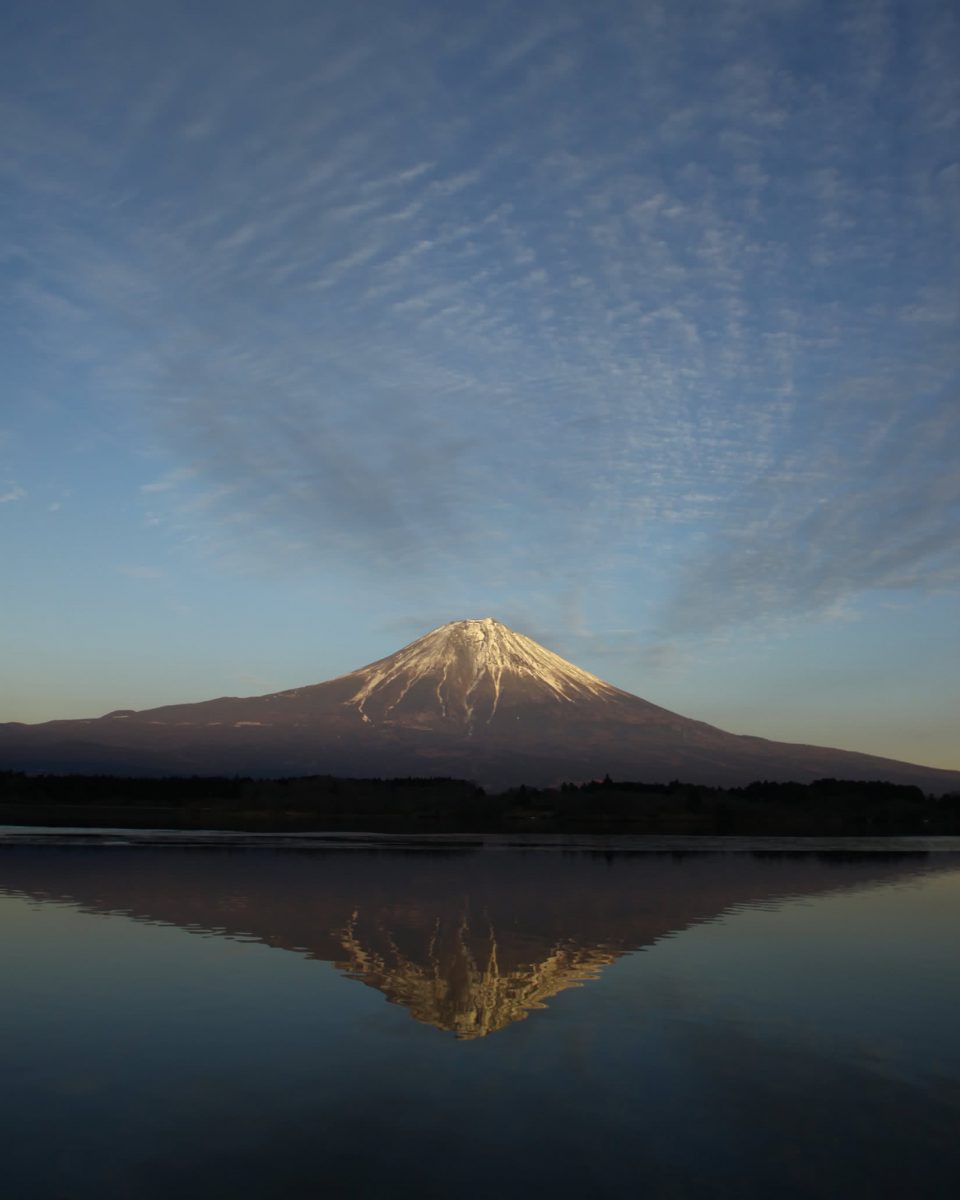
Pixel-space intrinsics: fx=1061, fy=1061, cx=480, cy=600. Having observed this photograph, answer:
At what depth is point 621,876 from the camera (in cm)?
5069

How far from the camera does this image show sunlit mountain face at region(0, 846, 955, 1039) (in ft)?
75.4

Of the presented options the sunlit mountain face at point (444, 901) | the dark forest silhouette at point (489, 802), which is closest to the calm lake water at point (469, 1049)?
the sunlit mountain face at point (444, 901)

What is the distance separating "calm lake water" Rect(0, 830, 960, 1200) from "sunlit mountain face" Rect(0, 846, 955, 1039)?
20 cm

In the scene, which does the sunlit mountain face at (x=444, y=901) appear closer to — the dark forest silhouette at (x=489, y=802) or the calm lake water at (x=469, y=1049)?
the calm lake water at (x=469, y=1049)

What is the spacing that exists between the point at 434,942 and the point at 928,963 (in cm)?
1263

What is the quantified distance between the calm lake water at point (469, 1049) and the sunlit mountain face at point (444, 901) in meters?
0.20

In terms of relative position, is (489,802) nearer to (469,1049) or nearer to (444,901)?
(444,901)

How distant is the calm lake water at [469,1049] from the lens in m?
12.0

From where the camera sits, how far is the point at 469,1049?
17094mm

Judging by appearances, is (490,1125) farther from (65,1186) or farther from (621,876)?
(621,876)

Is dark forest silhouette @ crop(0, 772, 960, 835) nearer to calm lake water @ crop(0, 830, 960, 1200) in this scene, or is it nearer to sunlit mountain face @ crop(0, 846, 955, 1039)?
sunlit mountain face @ crop(0, 846, 955, 1039)

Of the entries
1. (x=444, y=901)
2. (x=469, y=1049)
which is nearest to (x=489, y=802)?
(x=444, y=901)

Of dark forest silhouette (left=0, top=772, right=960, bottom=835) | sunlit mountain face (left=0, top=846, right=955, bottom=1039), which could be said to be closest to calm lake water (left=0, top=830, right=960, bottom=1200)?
sunlit mountain face (left=0, top=846, right=955, bottom=1039)

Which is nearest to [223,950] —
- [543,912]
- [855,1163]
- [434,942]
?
[434,942]
